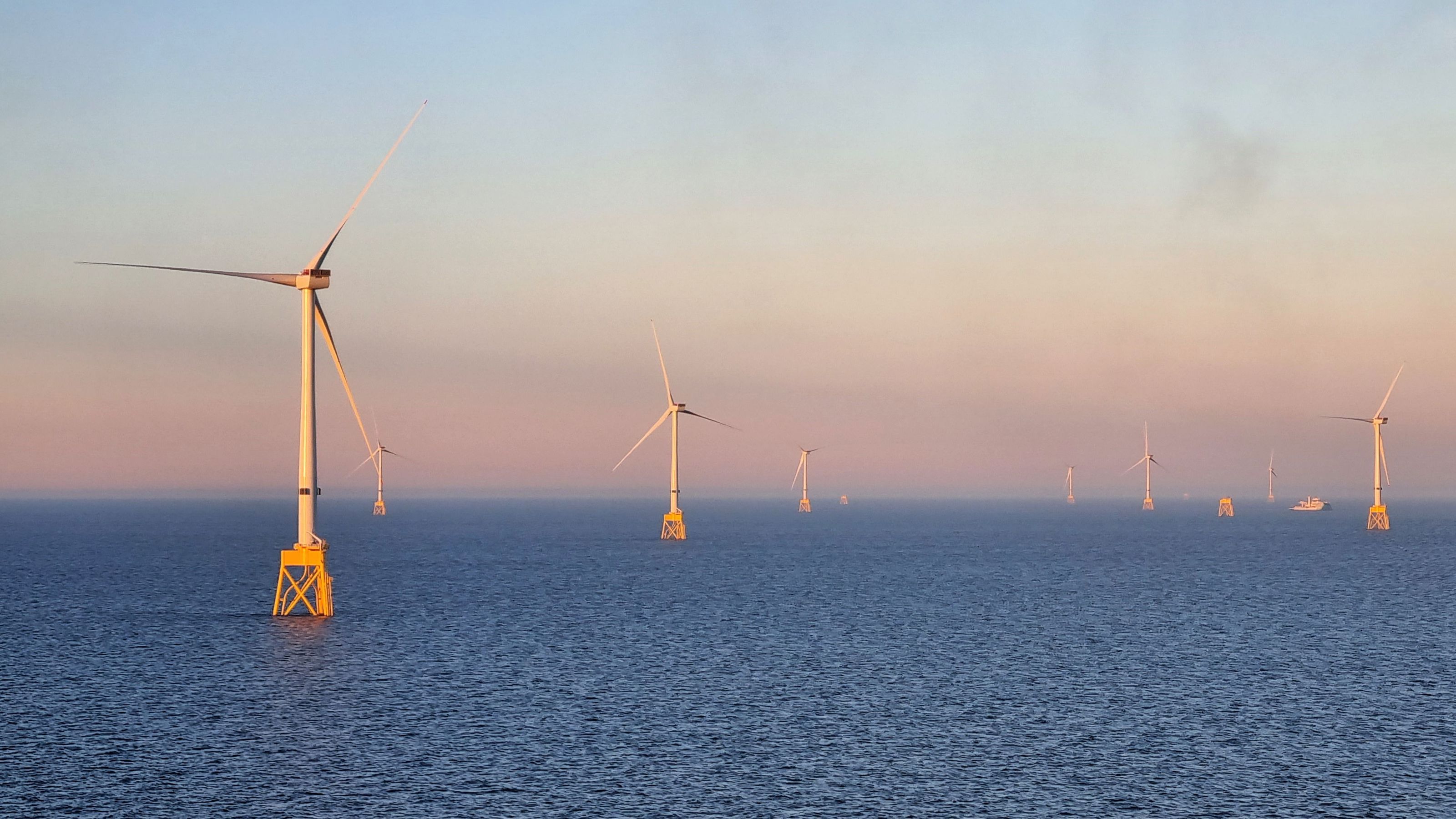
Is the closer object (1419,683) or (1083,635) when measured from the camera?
(1419,683)

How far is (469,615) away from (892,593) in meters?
45.4

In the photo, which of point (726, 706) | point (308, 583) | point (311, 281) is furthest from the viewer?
point (308, 583)

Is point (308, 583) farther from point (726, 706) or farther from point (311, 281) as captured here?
point (726, 706)

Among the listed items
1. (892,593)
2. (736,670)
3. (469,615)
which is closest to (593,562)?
(892,593)

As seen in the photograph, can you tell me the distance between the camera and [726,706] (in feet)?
204

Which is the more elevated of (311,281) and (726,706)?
(311,281)

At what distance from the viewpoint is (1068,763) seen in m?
50.1

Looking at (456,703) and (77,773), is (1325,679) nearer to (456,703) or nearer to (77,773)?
(456,703)

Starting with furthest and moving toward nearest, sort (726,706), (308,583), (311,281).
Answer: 1. (308,583)
2. (311,281)
3. (726,706)

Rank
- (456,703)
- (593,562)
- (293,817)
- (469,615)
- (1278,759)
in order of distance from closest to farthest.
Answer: (293,817), (1278,759), (456,703), (469,615), (593,562)

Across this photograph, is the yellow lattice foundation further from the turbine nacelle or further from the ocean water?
the turbine nacelle

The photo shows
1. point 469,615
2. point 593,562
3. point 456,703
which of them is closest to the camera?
point 456,703

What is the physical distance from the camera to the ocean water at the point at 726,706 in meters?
45.0

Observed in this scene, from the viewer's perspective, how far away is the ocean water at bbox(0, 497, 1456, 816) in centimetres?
4503
